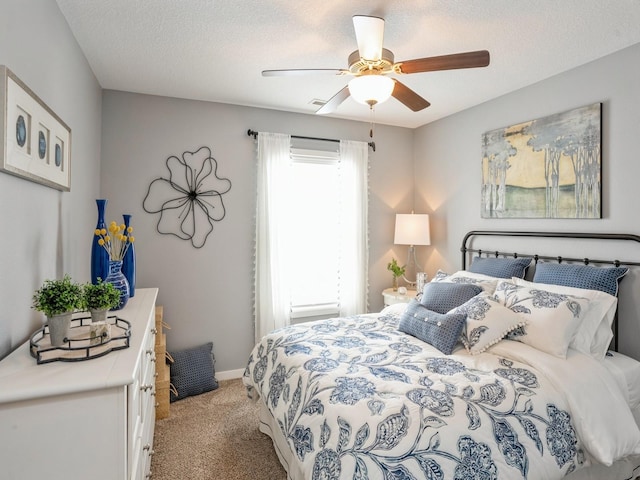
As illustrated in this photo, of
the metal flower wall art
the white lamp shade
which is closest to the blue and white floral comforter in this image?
the metal flower wall art

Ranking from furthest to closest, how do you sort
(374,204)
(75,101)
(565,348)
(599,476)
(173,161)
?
(374,204) < (173,161) < (75,101) < (565,348) < (599,476)

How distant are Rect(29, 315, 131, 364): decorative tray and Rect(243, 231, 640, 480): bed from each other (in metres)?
0.90

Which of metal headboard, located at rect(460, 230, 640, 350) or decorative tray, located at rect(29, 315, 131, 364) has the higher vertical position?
metal headboard, located at rect(460, 230, 640, 350)

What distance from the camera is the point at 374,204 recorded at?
14.0 feet

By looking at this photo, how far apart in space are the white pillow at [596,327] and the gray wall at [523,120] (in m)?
0.30

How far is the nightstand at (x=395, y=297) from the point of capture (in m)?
3.81

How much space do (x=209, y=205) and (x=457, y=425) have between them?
284cm

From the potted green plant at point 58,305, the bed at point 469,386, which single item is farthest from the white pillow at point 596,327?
the potted green plant at point 58,305

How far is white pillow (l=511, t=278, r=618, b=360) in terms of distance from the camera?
2170 mm

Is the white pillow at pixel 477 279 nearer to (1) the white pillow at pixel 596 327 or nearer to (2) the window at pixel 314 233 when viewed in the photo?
(1) the white pillow at pixel 596 327

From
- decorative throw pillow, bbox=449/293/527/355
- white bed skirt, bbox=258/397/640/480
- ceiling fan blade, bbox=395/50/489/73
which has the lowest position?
white bed skirt, bbox=258/397/640/480

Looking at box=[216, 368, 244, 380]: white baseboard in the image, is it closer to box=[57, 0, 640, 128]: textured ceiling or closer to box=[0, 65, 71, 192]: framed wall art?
box=[0, 65, 71, 192]: framed wall art

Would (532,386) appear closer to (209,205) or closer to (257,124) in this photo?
(209,205)

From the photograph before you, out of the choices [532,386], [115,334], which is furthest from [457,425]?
[115,334]
